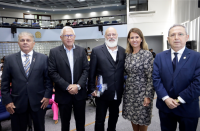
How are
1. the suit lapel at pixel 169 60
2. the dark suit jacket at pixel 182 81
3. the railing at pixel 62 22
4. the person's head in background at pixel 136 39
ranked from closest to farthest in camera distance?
the dark suit jacket at pixel 182 81
the suit lapel at pixel 169 60
the person's head in background at pixel 136 39
the railing at pixel 62 22

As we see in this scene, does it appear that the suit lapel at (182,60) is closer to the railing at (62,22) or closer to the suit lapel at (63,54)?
the suit lapel at (63,54)

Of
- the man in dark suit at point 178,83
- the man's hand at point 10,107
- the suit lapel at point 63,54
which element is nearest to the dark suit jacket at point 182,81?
the man in dark suit at point 178,83

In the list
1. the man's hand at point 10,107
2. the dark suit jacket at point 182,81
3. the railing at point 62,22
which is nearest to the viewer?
the dark suit jacket at point 182,81

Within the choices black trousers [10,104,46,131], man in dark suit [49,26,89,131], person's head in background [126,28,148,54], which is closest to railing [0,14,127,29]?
person's head in background [126,28,148,54]

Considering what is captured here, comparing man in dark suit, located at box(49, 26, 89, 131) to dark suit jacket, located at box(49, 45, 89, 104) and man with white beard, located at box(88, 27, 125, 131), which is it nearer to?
dark suit jacket, located at box(49, 45, 89, 104)

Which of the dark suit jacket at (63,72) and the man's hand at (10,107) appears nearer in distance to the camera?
the man's hand at (10,107)

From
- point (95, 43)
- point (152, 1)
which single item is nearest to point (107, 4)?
point (95, 43)

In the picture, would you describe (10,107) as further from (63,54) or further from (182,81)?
(182,81)

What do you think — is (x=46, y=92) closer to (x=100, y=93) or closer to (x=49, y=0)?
(x=100, y=93)

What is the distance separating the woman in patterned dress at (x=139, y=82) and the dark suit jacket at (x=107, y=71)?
0.11 metres

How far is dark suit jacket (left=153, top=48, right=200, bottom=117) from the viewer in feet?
4.79

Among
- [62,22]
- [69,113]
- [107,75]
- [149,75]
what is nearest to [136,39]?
[149,75]

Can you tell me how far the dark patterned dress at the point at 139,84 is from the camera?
1901mm

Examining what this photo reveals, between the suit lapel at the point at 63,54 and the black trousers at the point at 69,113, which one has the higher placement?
the suit lapel at the point at 63,54
